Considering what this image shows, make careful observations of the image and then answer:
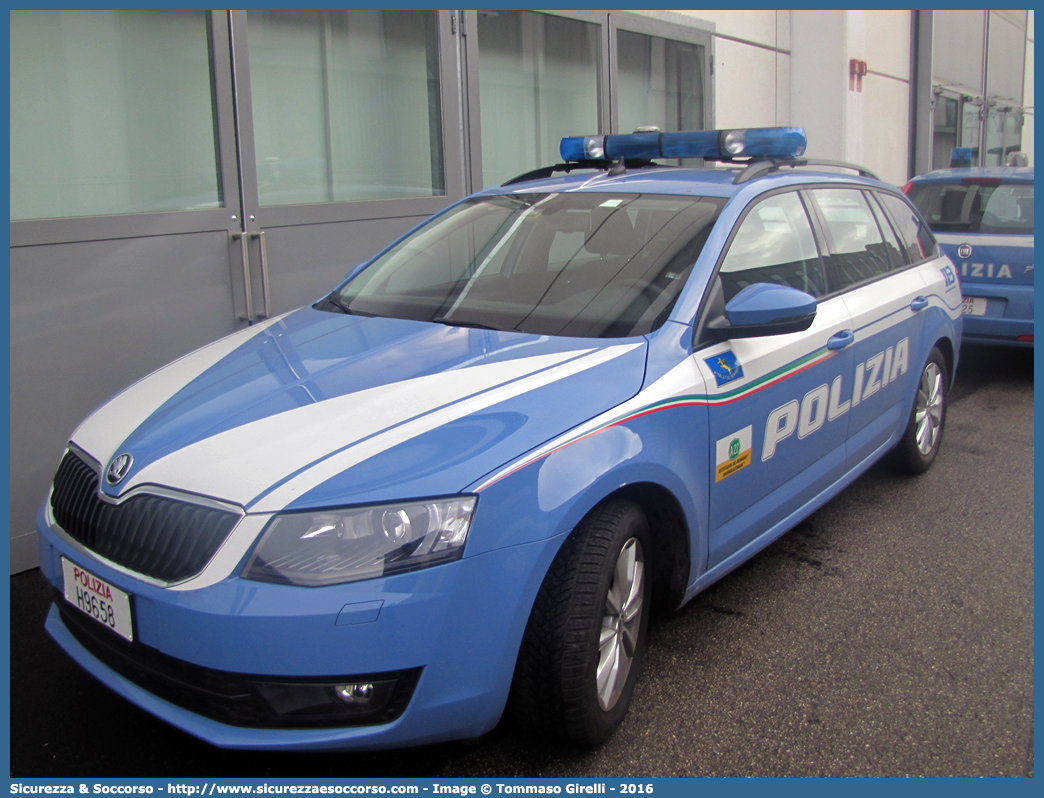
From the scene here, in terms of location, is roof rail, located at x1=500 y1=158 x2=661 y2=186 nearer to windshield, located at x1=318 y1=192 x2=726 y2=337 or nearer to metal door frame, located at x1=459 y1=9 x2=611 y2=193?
windshield, located at x1=318 y1=192 x2=726 y2=337

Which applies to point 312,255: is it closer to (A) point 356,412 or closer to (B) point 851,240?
(B) point 851,240

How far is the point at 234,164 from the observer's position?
5035 millimetres

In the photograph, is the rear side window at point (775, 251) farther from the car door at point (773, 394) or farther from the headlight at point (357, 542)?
the headlight at point (357, 542)

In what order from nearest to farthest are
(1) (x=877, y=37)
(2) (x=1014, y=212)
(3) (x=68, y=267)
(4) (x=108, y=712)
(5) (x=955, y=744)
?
(5) (x=955, y=744), (4) (x=108, y=712), (3) (x=68, y=267), (2) (x=1014, y=212), (1) (x=877, y=37)

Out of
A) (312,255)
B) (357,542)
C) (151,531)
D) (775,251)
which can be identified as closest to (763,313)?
(775,251)

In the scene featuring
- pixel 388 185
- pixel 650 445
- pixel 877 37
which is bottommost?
pixel 650 445

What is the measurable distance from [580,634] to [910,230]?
3.47 m

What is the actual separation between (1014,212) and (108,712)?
687 centimetres

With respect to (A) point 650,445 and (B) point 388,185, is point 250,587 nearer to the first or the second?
(A) point 650,445

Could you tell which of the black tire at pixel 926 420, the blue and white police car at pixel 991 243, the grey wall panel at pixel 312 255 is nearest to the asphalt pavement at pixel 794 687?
the black tire at pixel 926 420

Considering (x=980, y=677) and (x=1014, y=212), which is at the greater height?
(x=1014, y=212)

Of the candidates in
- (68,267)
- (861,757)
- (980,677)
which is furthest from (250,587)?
(68,267)

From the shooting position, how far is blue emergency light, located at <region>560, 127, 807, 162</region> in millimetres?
3896

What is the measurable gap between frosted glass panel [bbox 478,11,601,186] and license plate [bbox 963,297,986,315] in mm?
3330
